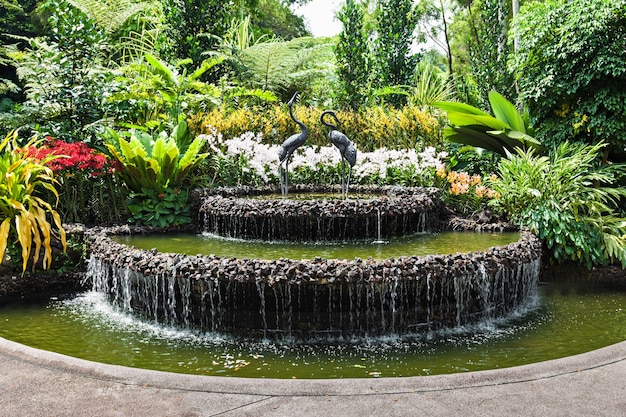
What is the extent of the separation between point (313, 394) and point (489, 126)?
6.19m

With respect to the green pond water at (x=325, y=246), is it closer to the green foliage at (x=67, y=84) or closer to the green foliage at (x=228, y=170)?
the green foliage at (x=228, y=170)

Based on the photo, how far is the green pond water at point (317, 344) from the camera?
3.62 meters

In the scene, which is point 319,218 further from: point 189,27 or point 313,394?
point 189,27

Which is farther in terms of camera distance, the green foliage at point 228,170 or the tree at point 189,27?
the tree at point 189,27

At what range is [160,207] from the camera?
7.20 meters

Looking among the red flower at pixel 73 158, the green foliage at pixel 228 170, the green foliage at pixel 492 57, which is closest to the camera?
the red flower at pixel 73 158

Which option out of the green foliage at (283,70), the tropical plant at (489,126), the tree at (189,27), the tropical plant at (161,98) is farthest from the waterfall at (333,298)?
the green foliage at (283,70)

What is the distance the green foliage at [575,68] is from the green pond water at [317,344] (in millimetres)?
2746

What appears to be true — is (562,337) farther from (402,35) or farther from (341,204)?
(402,35)

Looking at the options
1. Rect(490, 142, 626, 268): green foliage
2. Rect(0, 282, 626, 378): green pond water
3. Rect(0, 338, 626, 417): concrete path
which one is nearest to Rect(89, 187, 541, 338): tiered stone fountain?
Rect(0, 282, 626, 378): green pond water

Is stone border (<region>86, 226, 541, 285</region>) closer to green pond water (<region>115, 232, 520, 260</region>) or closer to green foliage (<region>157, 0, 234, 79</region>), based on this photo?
green pond water (<region>115, 232, 520, 260</region>)

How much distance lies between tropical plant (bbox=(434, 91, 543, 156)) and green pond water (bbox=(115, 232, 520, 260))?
206 centimetres

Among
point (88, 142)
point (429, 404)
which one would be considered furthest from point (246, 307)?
point (88, 142)

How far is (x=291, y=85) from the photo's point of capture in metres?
14.3
